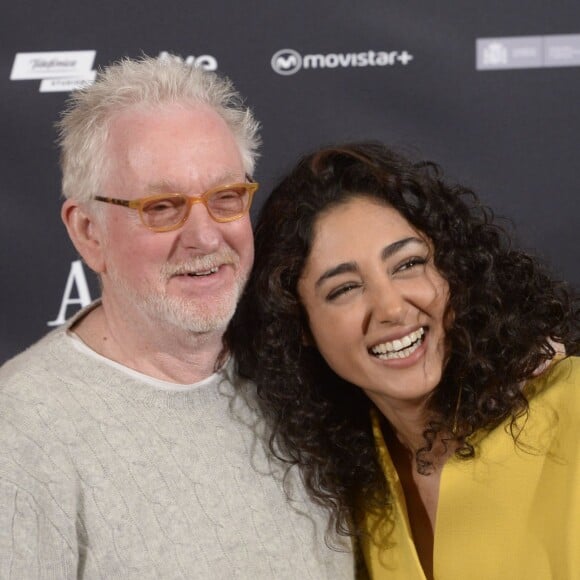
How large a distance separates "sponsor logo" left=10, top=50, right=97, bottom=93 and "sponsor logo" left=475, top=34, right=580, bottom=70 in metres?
1.09

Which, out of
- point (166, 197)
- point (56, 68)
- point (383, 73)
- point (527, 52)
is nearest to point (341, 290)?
point (166, 197)

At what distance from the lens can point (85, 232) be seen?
1863 millimetres

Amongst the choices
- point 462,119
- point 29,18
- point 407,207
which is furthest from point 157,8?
point 407,207

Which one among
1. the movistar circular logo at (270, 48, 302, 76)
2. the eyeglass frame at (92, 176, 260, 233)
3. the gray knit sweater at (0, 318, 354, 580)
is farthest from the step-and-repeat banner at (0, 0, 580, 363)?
the gray knit sweater at (0, 318, 354, 580)

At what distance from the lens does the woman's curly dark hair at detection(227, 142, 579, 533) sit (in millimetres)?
1892

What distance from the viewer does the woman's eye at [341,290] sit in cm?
185

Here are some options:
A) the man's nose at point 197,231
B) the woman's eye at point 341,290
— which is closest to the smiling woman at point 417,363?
the woman's eye at point 341,290

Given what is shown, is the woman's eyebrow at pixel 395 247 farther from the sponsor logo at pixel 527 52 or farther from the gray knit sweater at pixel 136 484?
the sponsor logo at pixel 527 52

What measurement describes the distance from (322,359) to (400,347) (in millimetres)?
293

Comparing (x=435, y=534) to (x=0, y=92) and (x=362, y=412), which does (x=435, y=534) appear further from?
(x=0, y=92)

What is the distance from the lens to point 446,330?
1.90 metres

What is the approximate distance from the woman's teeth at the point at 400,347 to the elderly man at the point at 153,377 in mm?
294

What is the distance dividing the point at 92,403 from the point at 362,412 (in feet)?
2.15

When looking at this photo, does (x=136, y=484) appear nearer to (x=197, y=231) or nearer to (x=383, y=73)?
(x=197, y=231)
